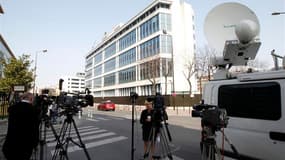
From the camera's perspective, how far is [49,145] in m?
10.1

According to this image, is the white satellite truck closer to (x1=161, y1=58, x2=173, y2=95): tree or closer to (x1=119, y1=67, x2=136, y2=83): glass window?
(x1=161, y1=58, x2=173, y2=95): tree

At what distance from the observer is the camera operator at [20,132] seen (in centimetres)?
443

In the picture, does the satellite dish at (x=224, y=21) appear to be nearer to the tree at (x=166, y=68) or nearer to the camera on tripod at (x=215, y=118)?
the camera on tripod at (x=215, y=118)

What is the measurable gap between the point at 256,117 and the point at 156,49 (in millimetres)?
47815

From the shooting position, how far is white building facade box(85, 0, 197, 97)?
48.0m

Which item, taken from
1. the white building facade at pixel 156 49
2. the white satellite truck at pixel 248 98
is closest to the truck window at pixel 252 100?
the white satellite truck at pixel 248 98

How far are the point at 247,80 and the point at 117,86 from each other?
6901 centimetres

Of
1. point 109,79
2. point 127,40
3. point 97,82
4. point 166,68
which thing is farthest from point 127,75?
point 97,82

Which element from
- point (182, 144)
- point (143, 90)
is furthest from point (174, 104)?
point (182, 144)

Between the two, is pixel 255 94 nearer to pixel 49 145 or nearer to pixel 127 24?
pixel 49 145

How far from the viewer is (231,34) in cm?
626

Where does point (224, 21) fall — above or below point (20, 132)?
above

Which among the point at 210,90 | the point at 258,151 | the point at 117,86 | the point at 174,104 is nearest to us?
the point at 258,151

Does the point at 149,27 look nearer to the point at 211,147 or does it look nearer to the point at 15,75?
the point at 15,75
